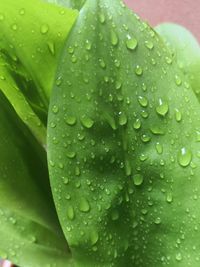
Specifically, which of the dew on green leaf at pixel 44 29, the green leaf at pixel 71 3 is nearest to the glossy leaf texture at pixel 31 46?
Answer: the dew on green leaf at pixel 44 29

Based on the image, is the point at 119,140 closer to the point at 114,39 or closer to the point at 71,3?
the point at 114,39

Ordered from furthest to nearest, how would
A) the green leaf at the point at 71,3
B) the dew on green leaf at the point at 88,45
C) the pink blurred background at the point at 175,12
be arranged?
the pink blurred background at the point at 175,12
the green leaf at the point at 71,3
the dew on green leaf at the point at 88,45

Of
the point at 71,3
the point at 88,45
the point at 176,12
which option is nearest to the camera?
the point at 88,45

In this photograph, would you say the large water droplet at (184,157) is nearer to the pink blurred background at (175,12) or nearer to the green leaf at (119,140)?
the green leaf at (119,140)

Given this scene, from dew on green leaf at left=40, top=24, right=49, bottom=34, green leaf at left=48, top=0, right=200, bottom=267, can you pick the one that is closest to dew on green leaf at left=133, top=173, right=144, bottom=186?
green leaf at left=48, top=0, right=200, bottom=267

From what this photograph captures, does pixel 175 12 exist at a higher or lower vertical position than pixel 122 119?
lower

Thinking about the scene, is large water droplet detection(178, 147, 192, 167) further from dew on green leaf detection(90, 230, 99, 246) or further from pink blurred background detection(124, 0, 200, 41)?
pink blurred background detection(124, 0, 200, 41)

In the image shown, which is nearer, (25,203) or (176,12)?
(25,203)

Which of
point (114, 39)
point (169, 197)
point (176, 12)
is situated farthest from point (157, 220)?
point (176, 12)
